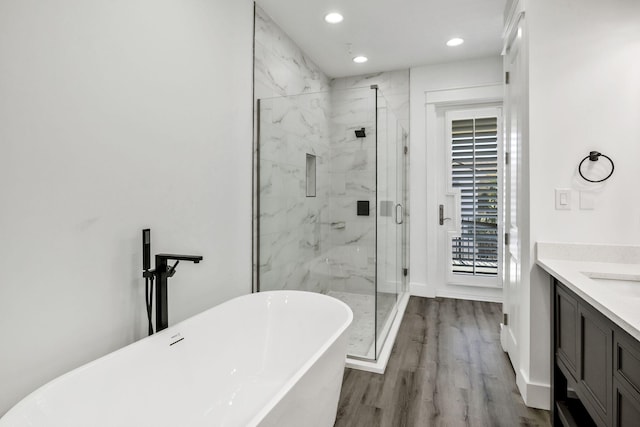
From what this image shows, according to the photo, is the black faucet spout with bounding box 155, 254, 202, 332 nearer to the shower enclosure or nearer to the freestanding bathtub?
the freestanding bathtub

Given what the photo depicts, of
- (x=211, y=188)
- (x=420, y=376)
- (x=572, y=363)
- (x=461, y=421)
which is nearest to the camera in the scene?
(x=572, y=363)

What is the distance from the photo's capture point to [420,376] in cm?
229

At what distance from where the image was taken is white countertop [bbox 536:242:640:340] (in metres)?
1.09

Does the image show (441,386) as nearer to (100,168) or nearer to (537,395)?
(537,395)

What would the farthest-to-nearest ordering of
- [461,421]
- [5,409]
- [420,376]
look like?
[420,376]
[461,421]
[5,409]

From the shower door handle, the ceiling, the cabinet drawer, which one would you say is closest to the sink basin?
the cabinet drawer

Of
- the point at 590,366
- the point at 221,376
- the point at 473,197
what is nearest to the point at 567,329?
the point at 590,366

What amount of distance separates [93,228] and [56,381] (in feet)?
1.80

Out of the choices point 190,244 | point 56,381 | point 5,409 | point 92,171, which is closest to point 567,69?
point 190,244

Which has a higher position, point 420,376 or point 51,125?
point 51,125

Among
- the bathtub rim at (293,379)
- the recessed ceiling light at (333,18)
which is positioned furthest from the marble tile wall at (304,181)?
the bathtub rim at (293,379)

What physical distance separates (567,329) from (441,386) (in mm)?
867

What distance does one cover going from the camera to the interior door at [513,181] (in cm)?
213

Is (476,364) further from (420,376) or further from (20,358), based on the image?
(20,358)
